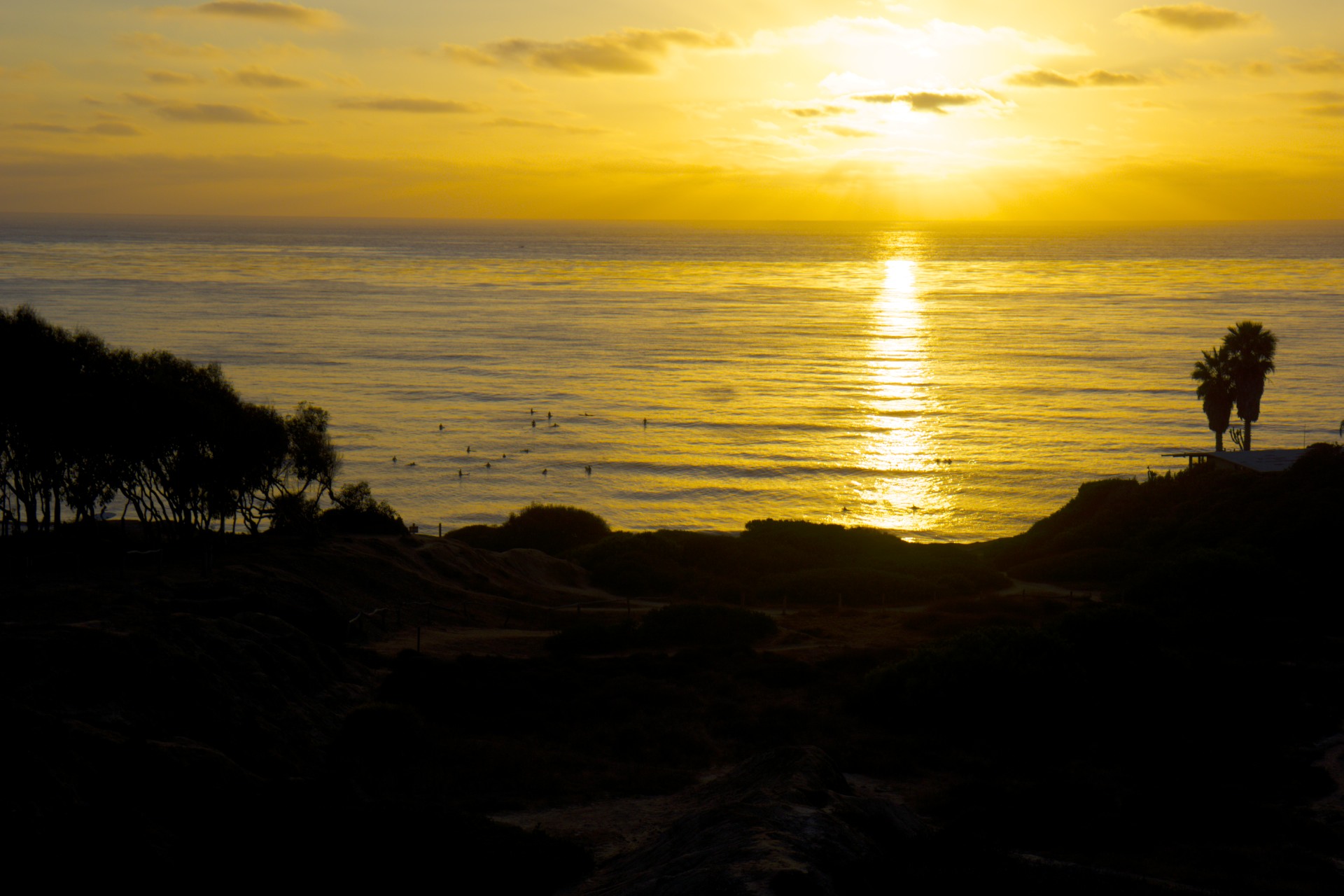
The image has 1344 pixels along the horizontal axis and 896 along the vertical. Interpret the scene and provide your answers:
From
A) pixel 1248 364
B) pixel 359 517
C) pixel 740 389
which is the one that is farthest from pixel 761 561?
pixel 740 389

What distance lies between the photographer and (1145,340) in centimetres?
11288

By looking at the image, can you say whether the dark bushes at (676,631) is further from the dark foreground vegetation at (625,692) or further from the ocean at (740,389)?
the ocean at (740,389)

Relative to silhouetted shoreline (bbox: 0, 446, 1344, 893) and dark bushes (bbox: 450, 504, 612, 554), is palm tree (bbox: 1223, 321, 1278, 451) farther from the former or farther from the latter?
dark bushes (bbox: 450, 504, 612, 554)

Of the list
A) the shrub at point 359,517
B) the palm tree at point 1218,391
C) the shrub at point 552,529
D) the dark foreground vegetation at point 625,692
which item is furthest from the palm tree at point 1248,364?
the shrub at point 359,517

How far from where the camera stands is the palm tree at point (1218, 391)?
55.0 meters

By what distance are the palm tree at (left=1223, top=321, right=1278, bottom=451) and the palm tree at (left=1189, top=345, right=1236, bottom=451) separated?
0.30m

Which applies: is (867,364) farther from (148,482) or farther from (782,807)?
(782,807)

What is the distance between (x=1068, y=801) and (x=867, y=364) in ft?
299

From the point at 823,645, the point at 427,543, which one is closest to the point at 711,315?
the point at 427,543

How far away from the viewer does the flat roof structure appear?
4528 centimetres

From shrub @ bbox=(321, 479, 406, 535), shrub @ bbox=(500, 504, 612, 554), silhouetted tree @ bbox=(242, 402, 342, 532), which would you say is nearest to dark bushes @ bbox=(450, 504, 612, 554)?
shrub @ bbox=(500, 504, 612, 554)

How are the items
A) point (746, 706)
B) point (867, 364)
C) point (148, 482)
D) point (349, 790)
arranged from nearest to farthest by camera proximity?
point (349, 790), point (746, 706), point (148, 482), point (867, 364)

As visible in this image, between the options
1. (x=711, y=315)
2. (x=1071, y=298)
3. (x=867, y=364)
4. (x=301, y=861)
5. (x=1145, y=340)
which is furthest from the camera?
(x=1071, y=298)

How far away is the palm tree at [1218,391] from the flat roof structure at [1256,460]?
20.2 ft
